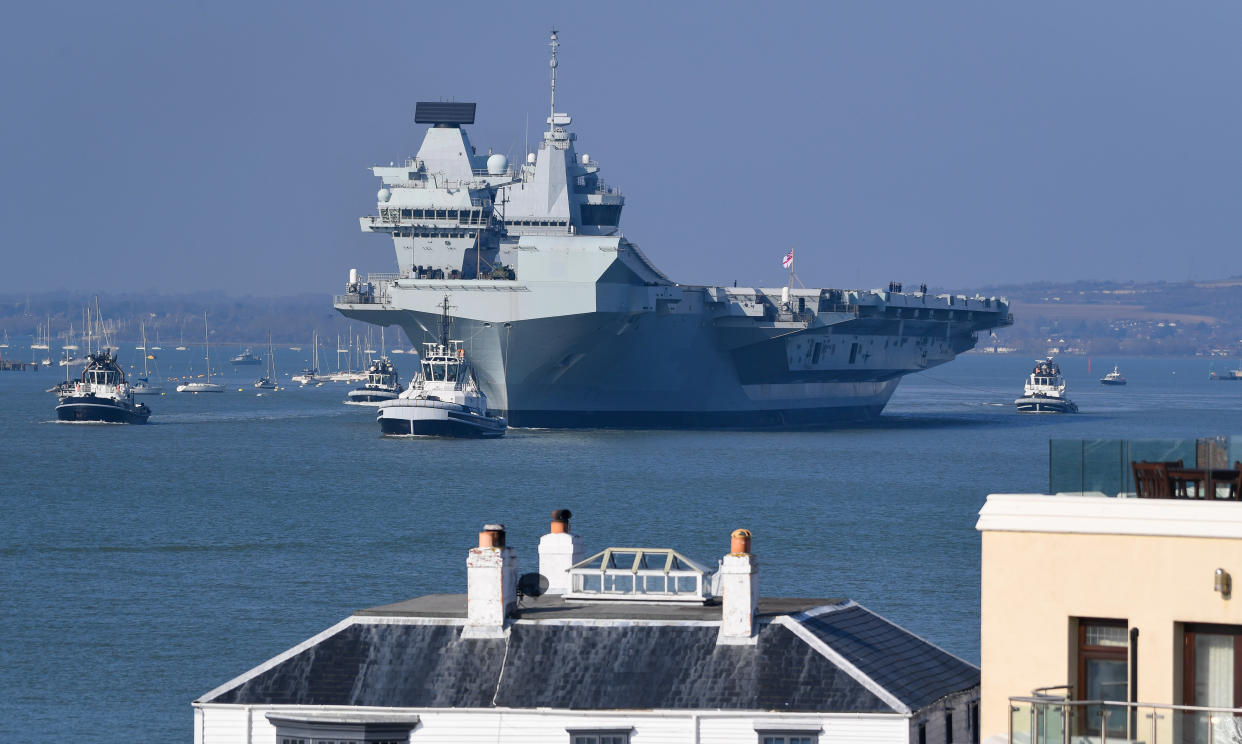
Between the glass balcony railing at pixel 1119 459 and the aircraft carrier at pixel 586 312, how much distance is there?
68.4 m

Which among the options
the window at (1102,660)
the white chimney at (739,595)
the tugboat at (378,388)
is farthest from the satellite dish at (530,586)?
the tugboat at (378,388)

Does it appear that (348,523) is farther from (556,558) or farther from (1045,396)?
(1045,396)

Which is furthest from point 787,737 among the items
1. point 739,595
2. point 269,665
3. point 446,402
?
point 446,402

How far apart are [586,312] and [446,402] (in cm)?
912

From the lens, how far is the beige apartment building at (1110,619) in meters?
13.2

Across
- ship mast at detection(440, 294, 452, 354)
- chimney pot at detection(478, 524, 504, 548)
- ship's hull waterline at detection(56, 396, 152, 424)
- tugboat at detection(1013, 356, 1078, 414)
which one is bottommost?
chimney pot at detection(478, 524, 504, 548)

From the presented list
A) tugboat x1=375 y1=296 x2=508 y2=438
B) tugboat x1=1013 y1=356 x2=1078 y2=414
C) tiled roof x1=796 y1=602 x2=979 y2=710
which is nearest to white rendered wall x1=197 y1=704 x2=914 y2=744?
tiled roof x1=796 y1=602 x2=979 y2=710

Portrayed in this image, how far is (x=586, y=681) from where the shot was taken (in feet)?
59.6

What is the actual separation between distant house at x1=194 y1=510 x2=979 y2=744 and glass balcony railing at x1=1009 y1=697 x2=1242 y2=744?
3.96m

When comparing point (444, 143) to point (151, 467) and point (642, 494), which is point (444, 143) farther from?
point (642, 494)

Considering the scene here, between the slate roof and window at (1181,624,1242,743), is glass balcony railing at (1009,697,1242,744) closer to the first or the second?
window at (1181,624,1242,743)

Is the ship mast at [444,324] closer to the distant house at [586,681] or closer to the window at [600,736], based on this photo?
the distant house at [586,681]

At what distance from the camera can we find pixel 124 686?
3378cm

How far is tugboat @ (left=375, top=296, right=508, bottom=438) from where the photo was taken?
287 feet
